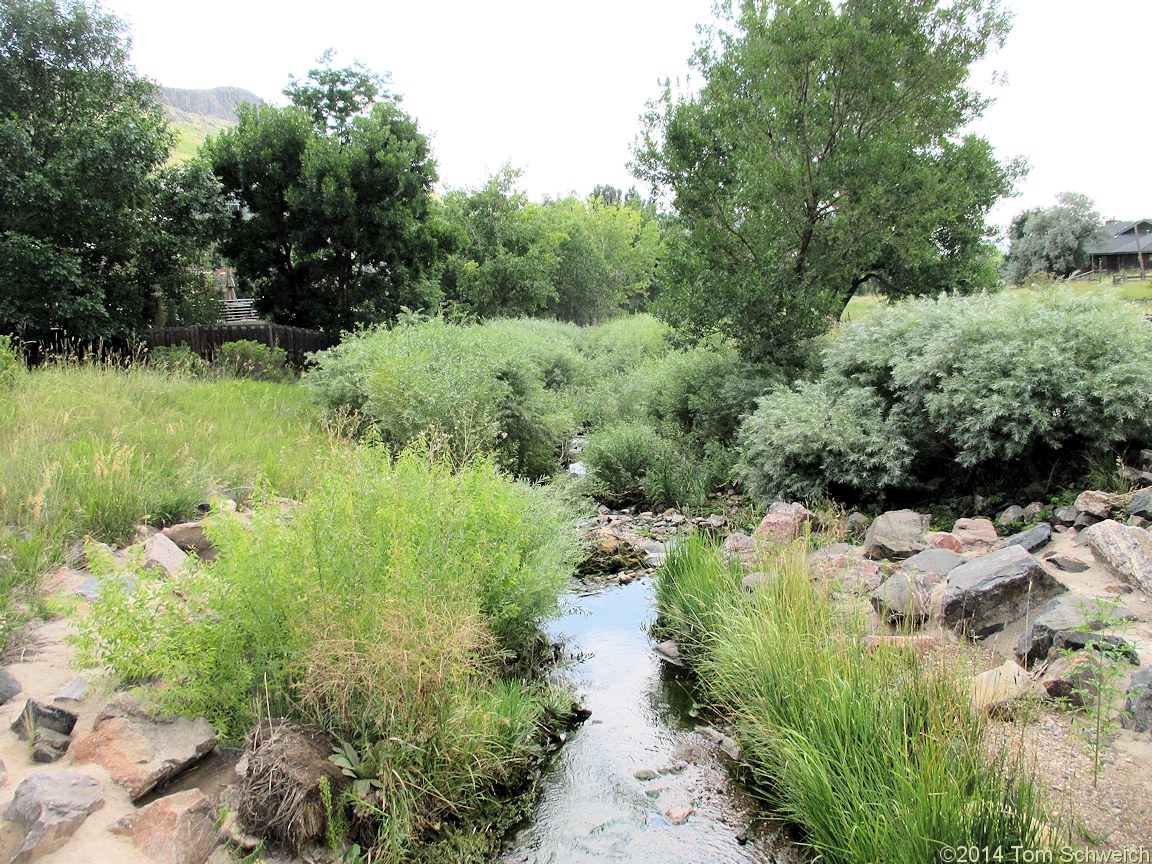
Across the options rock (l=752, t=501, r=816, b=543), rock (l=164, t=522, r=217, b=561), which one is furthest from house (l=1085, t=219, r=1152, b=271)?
rock (l=164, t=522, r=217, b=561)

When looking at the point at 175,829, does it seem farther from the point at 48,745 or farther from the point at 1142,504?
the point at 1142,504

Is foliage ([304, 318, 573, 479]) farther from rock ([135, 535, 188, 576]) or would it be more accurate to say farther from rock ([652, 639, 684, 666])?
rock ([135, 535, 188, 576])

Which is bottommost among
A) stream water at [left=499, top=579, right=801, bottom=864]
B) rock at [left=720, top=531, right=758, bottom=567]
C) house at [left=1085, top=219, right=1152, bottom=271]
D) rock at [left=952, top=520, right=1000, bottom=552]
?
stream water at [left=499, top=579, right=801, bottom=864]

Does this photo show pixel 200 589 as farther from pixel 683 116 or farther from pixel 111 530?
pixel 683 116

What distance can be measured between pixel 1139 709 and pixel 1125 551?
2037 millimetres

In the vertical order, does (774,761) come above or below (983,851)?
below

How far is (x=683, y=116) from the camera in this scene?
39.3 ft

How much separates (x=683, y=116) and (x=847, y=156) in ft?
9.19

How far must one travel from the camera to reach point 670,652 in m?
6.06

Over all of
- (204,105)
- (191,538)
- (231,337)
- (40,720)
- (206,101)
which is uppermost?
(206,101)

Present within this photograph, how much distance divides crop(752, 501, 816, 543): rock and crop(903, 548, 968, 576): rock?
0.93 m

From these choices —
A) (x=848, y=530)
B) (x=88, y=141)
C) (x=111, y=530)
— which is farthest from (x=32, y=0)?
(x=848, y=530)

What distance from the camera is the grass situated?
17.1 feet

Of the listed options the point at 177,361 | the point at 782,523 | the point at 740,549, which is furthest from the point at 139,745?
the point at 177,361
